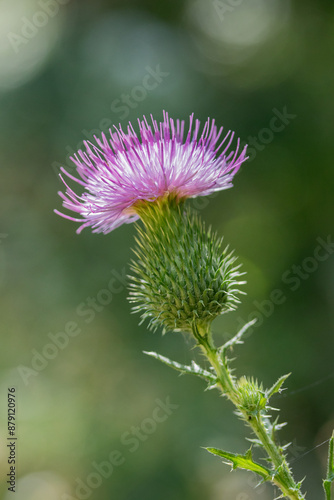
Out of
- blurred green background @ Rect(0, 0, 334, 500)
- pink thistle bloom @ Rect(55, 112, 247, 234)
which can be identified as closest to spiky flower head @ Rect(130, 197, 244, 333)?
pink thistle bloom @ Rect(55, 112, 247, 234)

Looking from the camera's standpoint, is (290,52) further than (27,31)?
Yes

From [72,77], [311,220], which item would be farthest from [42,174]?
[311,220]

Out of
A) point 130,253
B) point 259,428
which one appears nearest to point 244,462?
point 259,428

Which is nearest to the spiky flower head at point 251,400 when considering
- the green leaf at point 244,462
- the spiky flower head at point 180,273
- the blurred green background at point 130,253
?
the green leaf at point 244,462

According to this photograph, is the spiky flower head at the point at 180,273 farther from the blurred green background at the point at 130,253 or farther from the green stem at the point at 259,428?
the blurred green background at the point at 130,253

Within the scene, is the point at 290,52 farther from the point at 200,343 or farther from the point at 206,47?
the point at 200,343

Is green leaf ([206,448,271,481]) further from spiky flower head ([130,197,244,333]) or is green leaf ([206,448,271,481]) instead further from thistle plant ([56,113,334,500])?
spiky flower head ([130,197,244,333])
